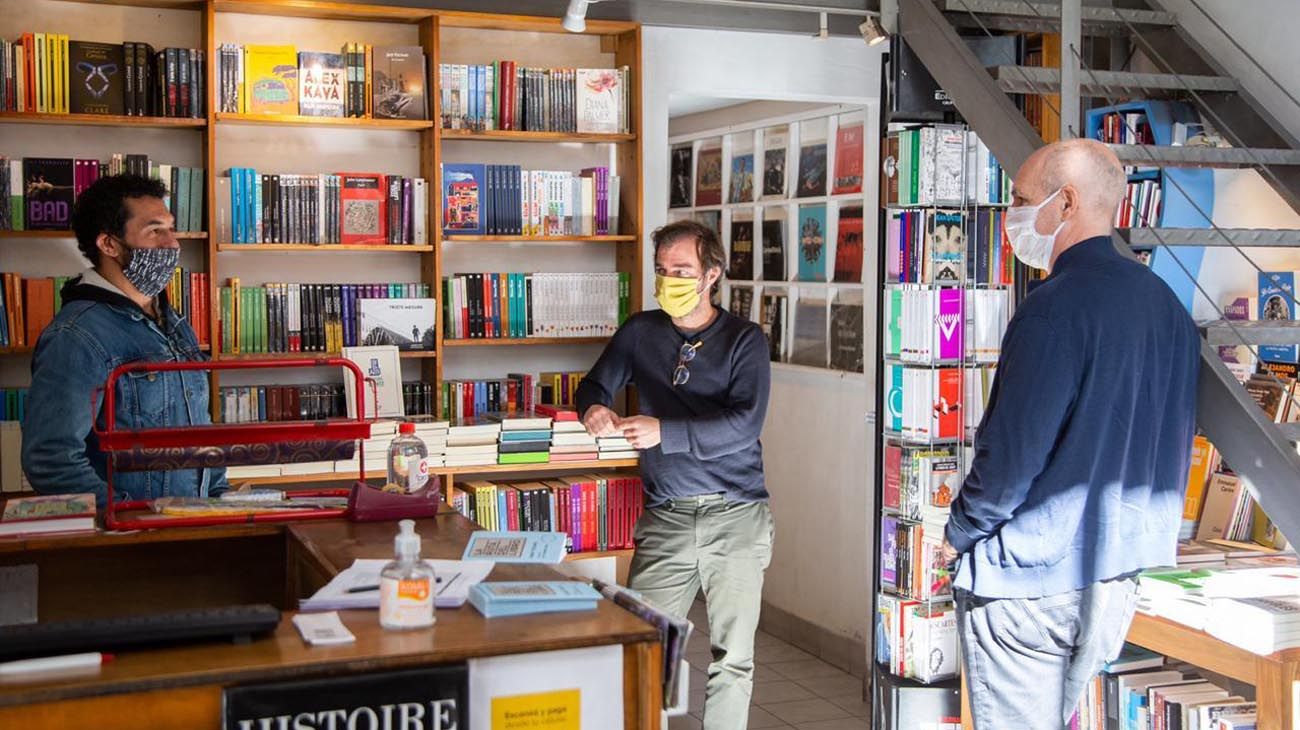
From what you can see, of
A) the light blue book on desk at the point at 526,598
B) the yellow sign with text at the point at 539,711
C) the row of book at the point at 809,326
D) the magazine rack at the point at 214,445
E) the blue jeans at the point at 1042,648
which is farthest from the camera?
the row of book at the point at 809,326

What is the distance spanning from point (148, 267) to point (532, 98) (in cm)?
202

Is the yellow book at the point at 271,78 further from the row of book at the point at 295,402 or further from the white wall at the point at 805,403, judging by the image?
the white wall at the point at 805,403

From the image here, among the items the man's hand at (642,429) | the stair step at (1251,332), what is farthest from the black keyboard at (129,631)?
the stair step at (1251,332)

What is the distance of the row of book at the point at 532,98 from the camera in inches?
202

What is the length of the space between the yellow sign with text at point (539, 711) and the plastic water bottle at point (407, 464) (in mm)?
1093

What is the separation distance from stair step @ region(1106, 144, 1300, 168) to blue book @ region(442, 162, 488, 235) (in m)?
2.41

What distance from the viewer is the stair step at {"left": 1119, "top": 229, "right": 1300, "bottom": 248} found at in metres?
3.38

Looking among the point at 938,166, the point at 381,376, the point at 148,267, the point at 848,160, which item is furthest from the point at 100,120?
the point at 848,160

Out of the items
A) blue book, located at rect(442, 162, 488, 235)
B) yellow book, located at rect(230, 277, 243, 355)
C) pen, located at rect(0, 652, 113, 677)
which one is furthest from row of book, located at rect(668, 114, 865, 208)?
pen, located at rect(0, 652, 113, 677)

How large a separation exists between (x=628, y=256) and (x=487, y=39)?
101 cm

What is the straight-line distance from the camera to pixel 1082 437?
297 cm

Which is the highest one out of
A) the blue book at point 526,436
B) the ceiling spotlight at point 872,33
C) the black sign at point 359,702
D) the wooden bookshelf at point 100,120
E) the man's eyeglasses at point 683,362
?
the ceiling spotlight at point 872,33

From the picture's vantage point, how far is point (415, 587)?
221 cm

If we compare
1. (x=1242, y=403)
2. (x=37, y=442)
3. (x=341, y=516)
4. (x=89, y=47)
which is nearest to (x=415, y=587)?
(x=341, y=516)
